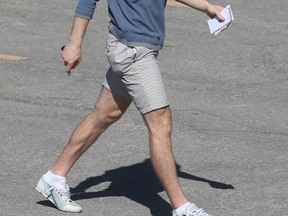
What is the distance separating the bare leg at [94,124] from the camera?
279 inches

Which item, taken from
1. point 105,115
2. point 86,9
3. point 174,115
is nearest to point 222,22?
point 86,9

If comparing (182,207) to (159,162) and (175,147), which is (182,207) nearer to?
(159,162)

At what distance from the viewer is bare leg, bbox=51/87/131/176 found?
7074 mm

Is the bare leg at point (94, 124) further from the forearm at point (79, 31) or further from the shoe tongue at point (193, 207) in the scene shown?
the shoe tongue at point (193, 207)

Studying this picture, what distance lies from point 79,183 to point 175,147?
43.6 inches

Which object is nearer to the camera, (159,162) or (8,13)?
(159,162)

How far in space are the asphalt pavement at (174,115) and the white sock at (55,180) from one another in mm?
173

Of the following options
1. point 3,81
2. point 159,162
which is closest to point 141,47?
point 159,162

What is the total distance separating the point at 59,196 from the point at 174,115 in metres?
2.47

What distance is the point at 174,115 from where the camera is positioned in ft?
30.8

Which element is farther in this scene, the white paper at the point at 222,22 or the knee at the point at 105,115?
the knee at the point at 105,115

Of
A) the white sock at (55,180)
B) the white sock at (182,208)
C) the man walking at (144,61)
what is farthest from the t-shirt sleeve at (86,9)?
the white sock at (182,208)

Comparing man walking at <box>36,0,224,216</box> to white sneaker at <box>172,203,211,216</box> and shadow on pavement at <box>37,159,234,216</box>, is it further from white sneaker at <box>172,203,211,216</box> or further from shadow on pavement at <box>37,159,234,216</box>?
shadow on pavement at <box>37,159,234,216</box>

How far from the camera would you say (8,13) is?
12695 mm
